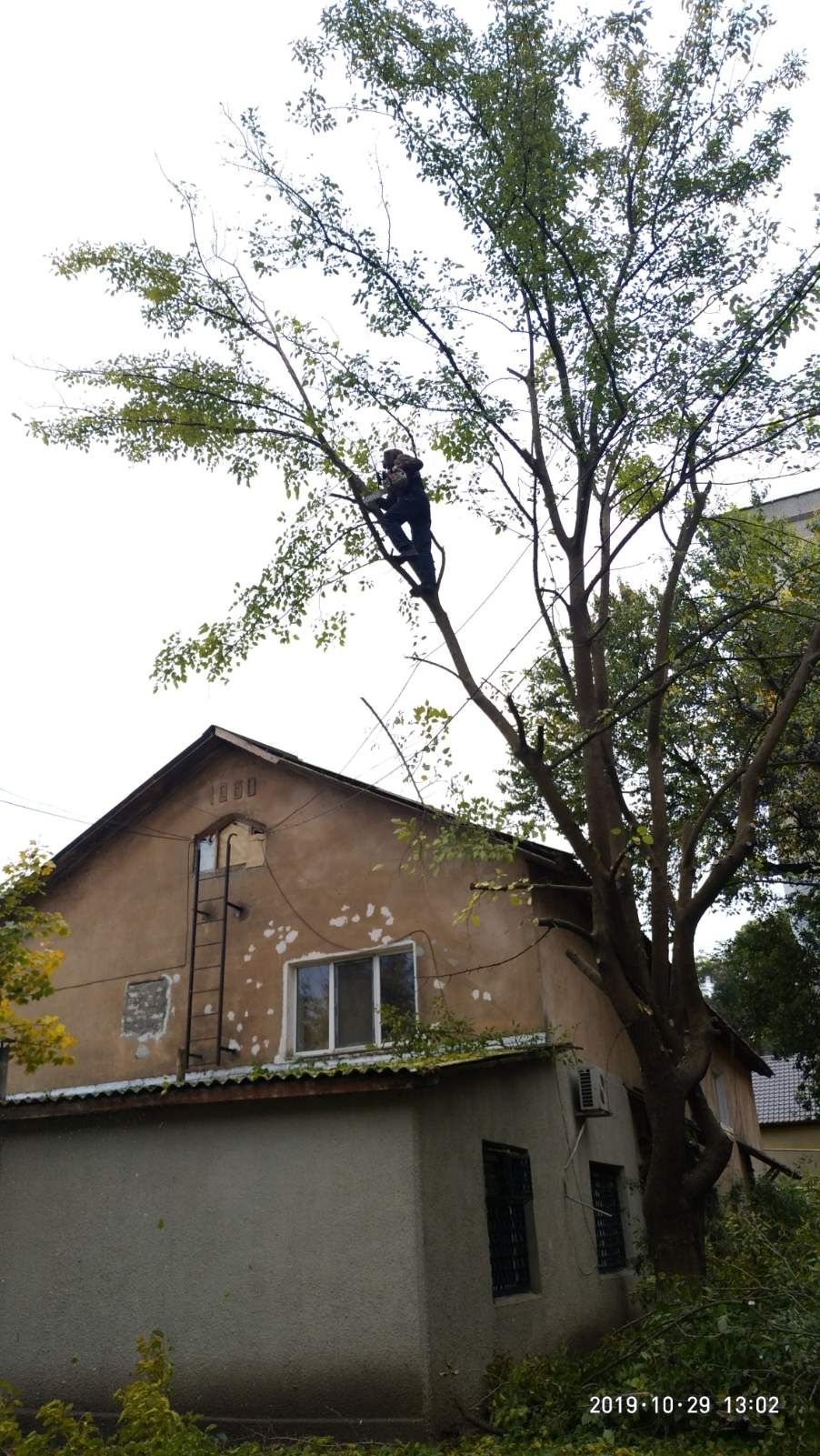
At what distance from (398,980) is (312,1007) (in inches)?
47.5

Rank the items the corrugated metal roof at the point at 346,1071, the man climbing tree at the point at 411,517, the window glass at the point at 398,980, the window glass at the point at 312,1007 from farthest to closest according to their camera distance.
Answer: the window glass at the point at 312,1007, the window glass at the point at 398,980, the man climbing tree at the point at 411,517, the corrugated metal roof at the point at 346,1071

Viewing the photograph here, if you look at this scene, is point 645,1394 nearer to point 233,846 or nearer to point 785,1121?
point 233,846

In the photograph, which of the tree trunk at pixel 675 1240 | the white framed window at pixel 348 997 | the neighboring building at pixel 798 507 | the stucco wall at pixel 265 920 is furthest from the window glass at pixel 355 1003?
the neighboring building at pixel 798 507

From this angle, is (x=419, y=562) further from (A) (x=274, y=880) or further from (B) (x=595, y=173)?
(A) (x=274, y=880)

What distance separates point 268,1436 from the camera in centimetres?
798

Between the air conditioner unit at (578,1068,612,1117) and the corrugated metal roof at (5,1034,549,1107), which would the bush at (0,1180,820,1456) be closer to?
the corrugated metal roof at (5,1034,549,1107)

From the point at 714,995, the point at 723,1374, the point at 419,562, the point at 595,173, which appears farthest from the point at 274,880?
the point at 714,995

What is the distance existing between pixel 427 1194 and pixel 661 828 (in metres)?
3.98

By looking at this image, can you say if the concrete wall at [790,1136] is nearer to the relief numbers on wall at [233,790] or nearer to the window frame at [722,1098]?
the window frame at [722,1098]

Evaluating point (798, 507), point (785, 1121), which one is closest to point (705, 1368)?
point (798, 507)

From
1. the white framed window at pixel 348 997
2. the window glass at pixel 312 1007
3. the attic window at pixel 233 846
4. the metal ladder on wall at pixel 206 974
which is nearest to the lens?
the white framed window at pixel 348 997
